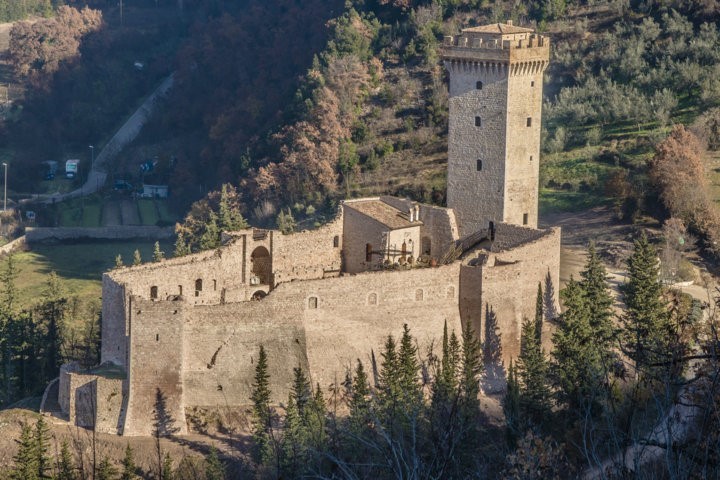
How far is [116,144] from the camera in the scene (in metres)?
85.0

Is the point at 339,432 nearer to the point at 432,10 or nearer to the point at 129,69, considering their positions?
the point at 432,10

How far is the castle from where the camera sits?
37062 mm

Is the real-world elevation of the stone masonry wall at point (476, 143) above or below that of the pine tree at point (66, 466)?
above

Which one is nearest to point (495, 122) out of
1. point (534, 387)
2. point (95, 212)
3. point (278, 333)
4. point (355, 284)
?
point (355, 284)

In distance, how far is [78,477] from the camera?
116 feet

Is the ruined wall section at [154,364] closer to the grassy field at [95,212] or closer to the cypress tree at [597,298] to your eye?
the cypress tree at [597,298]

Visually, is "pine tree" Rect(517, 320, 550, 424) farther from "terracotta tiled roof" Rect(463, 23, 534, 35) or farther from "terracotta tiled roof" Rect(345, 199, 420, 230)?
"terracotta tiled roof" Rect(463, 23, 534, 35)

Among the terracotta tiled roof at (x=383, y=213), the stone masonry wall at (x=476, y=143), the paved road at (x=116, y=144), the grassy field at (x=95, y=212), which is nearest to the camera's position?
the terracotta tiled roof at (x=383, y=213)

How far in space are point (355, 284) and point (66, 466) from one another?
307 inches

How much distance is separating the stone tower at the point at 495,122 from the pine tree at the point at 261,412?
871 cm

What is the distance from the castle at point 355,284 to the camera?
122 ft

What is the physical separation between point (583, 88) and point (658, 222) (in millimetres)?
11621

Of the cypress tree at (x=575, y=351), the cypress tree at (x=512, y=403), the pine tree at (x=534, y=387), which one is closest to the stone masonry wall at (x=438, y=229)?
the cypress tree at (x=575, y=351)

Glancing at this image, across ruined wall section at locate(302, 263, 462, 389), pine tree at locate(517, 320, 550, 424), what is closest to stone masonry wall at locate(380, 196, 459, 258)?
Answer: ruined wall section at locate(302, 263, 462, 389)
